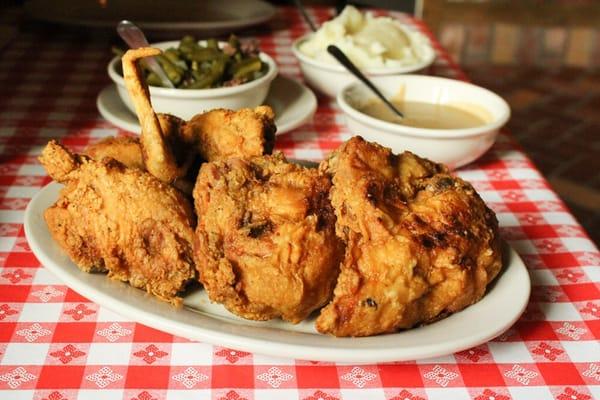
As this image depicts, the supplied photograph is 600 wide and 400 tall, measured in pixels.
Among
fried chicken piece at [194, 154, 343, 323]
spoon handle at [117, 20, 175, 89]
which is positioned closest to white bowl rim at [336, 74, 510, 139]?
spoon handle at [117, 20, 175, 89]

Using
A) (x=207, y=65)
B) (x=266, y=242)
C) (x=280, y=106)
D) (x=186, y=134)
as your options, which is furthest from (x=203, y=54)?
(x=266, y=242)

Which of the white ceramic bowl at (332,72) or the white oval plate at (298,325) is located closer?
the white oval plate at (298,325)

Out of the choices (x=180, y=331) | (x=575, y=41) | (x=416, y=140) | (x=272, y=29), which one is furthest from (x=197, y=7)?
(x=575, y=41)

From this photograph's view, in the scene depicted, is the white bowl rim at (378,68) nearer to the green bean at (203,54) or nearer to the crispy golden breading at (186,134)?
the green bean at (203,54)

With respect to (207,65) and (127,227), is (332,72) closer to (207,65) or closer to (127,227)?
(207,65)

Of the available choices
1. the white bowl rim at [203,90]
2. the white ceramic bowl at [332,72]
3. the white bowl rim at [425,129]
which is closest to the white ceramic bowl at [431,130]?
the white bowl rim at [425,129]

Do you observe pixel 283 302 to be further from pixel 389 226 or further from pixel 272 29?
pixel 272 29
